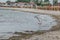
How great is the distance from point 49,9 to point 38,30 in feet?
0.85

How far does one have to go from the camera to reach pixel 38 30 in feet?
3.83

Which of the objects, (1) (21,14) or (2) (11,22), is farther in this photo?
(1) (21,14)

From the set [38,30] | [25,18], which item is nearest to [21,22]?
[25,18]

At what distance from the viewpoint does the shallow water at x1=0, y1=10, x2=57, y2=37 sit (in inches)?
46.6

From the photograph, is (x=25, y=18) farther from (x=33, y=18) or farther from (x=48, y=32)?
(x=48, y=32)

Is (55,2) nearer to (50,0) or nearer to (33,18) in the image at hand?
(50,0)

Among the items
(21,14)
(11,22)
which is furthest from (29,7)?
(11,22)

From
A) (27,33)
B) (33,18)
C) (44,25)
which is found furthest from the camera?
(33,18)

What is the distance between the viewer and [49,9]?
4.44 ft

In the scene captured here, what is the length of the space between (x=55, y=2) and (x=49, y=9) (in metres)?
0.07

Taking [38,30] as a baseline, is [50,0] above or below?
above

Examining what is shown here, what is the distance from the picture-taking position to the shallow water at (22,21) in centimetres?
118

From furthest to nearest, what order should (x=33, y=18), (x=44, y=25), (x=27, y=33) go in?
(x=33, y=18) < (x=44, y=25) < (x=27, y=33)

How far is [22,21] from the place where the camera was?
1.28 meters
